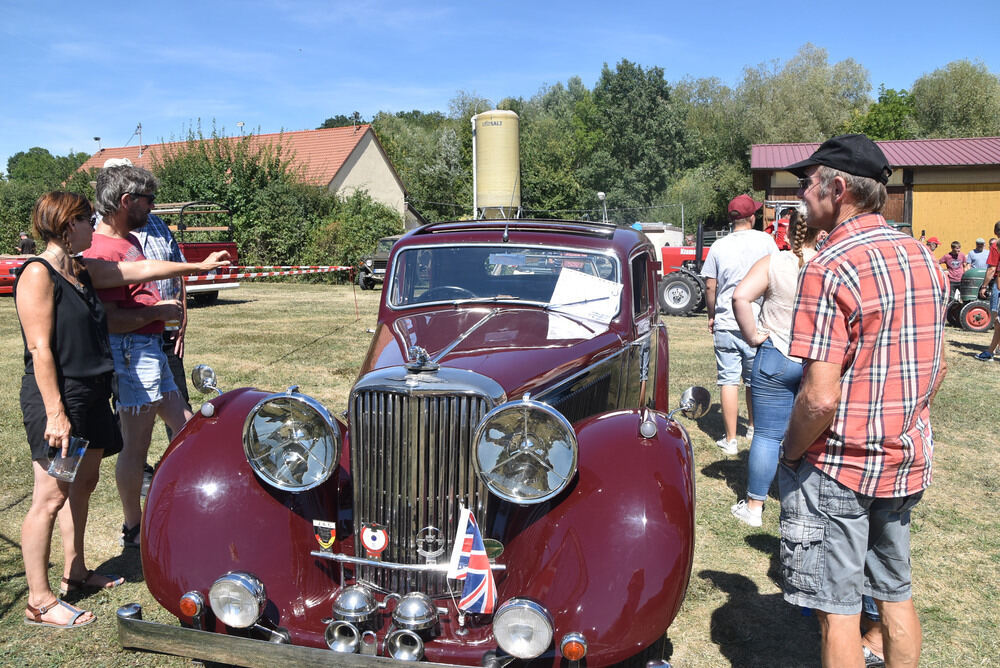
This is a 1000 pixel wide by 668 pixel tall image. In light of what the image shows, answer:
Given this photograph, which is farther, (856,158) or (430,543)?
(430,543)

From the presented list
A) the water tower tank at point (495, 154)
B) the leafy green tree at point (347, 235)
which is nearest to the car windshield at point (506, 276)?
the water tower tank at point (495, 154)

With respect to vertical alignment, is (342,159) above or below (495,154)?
above

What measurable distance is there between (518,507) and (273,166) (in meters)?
23.9

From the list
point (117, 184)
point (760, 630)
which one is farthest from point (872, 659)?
point (117, 184)

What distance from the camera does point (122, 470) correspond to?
3.77m

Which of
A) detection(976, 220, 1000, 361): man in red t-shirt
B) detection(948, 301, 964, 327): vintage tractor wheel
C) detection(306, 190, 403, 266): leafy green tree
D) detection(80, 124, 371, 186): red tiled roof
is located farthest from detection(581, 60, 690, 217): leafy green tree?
detection(976, 220, 1000, 361): man in red t-shirt

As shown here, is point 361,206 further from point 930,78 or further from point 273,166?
point 930,78

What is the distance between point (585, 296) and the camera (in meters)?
3.88

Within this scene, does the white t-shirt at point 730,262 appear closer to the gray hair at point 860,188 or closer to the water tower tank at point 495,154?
the gray hair at point 860,188

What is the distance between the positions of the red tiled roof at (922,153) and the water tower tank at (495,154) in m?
7.32

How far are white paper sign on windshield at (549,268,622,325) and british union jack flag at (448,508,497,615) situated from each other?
1600 millimetres

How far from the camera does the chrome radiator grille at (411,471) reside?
8.34 feet

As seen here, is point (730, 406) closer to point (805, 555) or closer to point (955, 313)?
point (805, 555)

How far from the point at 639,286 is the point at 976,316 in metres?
10.7
